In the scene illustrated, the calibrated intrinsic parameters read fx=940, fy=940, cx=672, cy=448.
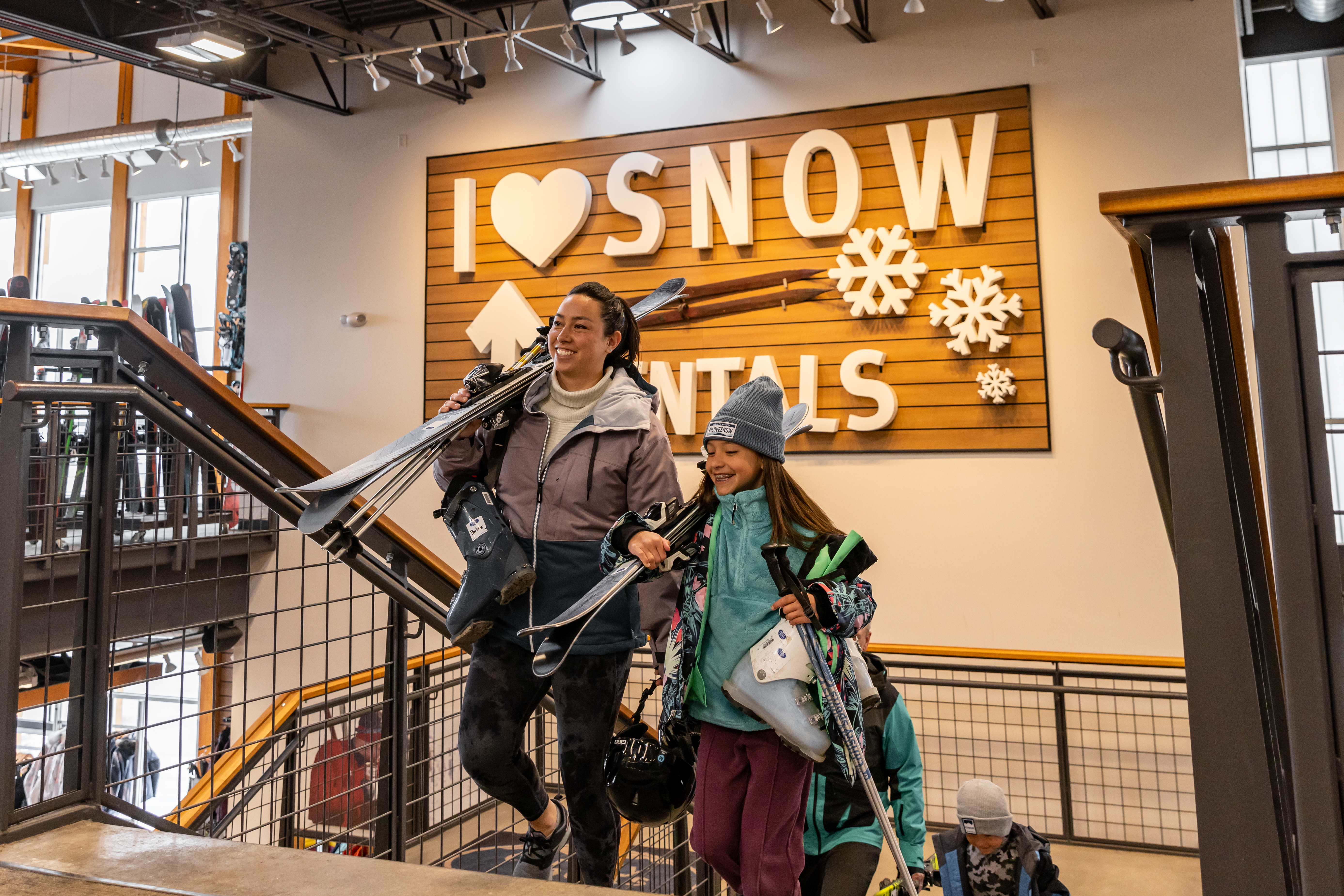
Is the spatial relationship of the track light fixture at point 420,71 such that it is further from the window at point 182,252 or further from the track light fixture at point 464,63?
the window at point 182,252

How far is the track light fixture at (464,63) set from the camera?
213 inches

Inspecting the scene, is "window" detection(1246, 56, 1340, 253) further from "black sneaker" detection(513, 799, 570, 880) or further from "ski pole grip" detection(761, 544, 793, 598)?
"black sneaker" detection(513, 799, 570, 880)

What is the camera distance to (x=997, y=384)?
519cm

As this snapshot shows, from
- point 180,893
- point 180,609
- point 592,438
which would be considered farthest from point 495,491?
point 180,609

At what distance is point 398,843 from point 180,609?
16.1 ft

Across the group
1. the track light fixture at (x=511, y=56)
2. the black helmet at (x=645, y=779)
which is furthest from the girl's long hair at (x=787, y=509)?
the track light fixture at (x=511, y=56)

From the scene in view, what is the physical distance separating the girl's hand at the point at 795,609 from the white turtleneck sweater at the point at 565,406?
2.06 feet

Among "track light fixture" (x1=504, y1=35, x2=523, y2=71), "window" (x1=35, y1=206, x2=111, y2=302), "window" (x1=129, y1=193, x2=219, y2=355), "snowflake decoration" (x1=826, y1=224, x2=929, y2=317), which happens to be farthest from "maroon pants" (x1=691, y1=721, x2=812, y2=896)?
"window" (x1=35, y1=206, x2=111, y2=302)

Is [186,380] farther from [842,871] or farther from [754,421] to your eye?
[842,871]

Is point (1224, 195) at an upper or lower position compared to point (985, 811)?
upper

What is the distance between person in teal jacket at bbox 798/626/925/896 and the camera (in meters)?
2.21

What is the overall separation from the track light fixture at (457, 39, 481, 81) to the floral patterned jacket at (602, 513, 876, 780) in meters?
4.33

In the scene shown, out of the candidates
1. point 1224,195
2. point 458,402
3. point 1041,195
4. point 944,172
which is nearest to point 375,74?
point 944,172

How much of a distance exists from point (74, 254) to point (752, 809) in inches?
493
